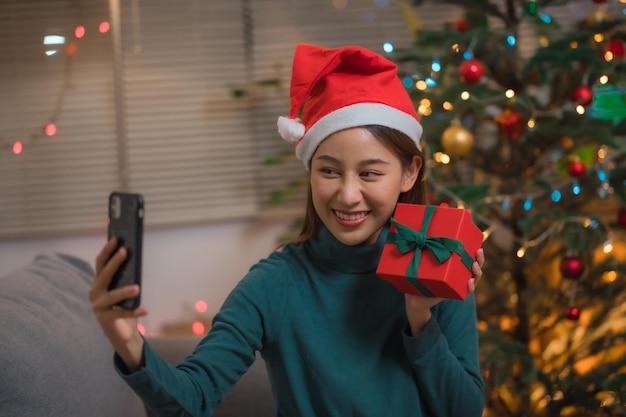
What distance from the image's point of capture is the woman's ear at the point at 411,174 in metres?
1.58

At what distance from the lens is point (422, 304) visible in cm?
140

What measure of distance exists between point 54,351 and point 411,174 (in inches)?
31.1

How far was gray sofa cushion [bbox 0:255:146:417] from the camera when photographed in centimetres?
142

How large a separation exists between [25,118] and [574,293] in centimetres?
221

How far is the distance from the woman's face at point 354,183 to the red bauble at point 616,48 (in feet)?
4.85

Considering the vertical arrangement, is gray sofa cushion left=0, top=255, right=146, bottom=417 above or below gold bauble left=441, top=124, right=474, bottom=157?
below

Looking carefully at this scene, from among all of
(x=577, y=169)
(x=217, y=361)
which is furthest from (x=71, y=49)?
(x=217, y=361)

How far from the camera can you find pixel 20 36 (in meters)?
3.26

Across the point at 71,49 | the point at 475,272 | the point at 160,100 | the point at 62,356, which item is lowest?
the point at 62,356

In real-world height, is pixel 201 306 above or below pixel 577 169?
below

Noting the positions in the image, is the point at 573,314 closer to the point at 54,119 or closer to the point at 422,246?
the point at 422,246

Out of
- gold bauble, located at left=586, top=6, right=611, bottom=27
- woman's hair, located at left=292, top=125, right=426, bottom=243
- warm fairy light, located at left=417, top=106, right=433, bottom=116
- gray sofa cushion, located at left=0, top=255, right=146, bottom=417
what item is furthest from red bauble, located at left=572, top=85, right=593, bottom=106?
gray sofa cushion, located at left=0, top=255, right=146, bottom=417

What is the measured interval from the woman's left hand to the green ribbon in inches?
0.9

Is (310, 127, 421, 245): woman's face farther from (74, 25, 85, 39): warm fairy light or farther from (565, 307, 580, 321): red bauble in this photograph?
(74, 25, 85, 39): warm fairy light
